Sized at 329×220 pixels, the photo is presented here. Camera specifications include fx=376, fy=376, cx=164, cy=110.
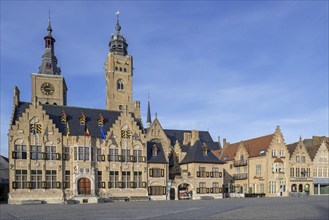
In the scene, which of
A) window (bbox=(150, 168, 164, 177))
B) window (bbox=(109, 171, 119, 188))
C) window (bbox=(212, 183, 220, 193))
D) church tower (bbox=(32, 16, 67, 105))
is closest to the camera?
window (bbox=(109, 171, 119, 188))

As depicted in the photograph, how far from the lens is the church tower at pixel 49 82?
77.4m

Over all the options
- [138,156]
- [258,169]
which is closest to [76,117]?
[138,156]

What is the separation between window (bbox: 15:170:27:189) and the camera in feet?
157

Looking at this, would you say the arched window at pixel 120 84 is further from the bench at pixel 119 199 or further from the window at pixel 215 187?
Result: the bench at pixel 119 199

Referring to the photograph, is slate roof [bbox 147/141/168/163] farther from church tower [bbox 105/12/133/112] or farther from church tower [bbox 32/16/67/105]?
church tower [bbox 32/16/67/105]

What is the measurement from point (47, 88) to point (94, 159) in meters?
31.6

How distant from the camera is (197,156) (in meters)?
60.1

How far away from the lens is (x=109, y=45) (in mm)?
88812

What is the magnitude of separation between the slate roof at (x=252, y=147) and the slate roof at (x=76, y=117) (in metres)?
27.8

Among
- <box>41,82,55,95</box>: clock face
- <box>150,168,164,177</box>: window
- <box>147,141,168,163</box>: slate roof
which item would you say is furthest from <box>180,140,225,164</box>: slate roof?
<box>41,82,55,95</box>: clock face

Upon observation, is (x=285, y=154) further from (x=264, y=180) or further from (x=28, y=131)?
(x=28, y=131)

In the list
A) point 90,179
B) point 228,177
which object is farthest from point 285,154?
point 90,179

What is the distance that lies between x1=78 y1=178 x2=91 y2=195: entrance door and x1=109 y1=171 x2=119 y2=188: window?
10.8ft

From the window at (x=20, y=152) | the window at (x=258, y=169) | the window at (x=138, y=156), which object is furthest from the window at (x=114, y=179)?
the window at (x=258, y=169)
